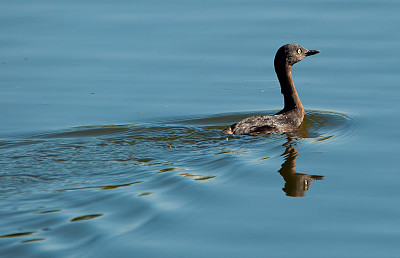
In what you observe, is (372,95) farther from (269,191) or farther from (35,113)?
(35,113)

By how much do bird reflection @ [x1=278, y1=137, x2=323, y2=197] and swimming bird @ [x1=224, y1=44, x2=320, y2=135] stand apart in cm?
101

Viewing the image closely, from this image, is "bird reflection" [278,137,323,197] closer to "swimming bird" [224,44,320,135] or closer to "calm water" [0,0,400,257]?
"calm water" [0,0,400,257]

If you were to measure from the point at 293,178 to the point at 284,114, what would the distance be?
8.74ft

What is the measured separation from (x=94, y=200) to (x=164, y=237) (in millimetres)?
1387

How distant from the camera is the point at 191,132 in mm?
11609

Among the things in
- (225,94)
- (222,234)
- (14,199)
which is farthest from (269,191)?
(225,94)

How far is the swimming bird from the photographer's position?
37.3 feet

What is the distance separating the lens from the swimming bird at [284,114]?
1136 cm

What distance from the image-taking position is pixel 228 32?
15516 mm

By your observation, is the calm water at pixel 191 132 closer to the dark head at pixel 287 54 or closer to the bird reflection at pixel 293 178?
the bird reflection at pixel 293 178

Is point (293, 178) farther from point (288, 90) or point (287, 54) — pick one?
point (287, 54)

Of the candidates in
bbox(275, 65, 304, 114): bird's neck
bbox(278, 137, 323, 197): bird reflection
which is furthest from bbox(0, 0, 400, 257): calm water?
bbox(275, 65, 304, 114): bird's neck

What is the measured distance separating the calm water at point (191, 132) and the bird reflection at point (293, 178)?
3 cm

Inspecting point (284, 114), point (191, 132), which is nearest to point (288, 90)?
point (284, 114)
